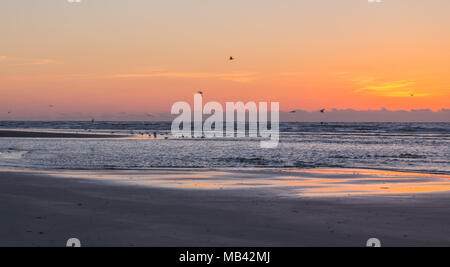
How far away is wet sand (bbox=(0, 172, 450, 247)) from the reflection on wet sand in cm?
117

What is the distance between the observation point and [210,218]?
12.5 m

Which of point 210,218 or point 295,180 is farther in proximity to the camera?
point 295,180

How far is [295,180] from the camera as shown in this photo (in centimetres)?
2103

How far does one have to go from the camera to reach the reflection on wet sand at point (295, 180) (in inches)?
706

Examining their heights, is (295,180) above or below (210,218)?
above

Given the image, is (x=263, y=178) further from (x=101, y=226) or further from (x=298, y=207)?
(x=101, y=226)

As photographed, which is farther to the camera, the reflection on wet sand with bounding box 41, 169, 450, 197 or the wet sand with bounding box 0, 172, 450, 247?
the reflection on wet sand with bounding box 41, 169, 450, 197

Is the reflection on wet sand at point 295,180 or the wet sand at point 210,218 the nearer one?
the wet sand at point 210,218

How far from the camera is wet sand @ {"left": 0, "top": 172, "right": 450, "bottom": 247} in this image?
1035 cm

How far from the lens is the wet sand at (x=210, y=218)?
1035 cm

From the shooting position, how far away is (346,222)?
40.0ft

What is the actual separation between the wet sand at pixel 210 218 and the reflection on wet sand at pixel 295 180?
3.83ft

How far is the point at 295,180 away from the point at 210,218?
29.8ft
